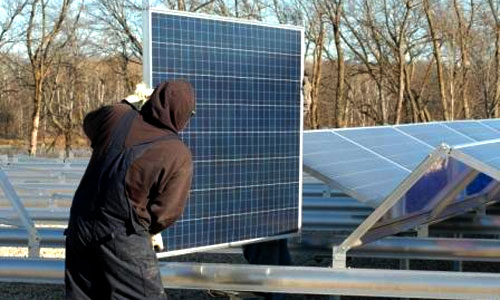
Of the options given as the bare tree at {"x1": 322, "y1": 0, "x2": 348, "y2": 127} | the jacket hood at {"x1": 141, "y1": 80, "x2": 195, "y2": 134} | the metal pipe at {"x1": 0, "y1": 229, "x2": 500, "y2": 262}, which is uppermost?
the bare tree at {"x1": 322, "y1": 0, "x2": 348, "y2": 127}

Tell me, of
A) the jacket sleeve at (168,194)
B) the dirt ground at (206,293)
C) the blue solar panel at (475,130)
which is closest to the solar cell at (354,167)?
the dirt ground at (206,293)

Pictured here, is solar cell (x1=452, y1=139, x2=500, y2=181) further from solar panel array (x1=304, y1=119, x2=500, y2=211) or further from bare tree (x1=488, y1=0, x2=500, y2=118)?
bare tree (x1=488, y1=0, x2=500, y2=118)

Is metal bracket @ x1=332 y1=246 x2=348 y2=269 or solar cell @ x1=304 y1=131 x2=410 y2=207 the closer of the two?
metal bracket @ x1=332 y1=246 x2=348 y2=269

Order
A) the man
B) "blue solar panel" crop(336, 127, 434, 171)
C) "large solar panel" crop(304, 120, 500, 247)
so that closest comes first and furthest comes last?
the man, "large solar panel" crop(304, 120, 500, 247), "blue solar panel" crop(336, 127, 434, 171)

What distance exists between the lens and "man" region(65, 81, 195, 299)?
3.03 meters

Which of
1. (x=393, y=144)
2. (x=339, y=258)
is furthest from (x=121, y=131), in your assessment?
(x=393, y=144)

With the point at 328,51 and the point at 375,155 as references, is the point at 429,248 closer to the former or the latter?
the point at 375,155

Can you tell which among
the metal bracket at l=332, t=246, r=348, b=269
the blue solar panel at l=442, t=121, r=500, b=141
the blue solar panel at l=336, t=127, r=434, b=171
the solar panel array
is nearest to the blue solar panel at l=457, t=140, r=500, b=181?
the solar panel array

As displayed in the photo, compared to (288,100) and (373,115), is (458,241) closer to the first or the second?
(288,100)

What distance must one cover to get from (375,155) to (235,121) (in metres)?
1.55

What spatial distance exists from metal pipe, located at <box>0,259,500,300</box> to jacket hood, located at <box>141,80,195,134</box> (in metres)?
1.29

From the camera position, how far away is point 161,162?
3.04 m

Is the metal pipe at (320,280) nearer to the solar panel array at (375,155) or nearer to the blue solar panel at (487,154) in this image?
the blue solar panel at (487,154)

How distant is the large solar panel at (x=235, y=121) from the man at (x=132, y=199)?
1167 mm
